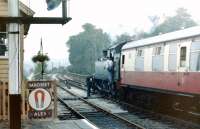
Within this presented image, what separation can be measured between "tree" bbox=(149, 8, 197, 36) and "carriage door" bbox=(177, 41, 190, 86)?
4405 cm

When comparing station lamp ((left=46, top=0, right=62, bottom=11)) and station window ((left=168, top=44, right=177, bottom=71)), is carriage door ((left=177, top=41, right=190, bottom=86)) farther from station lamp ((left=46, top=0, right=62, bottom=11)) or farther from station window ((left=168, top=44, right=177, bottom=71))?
station lamp ((left=46, top=0, right=62, bottom=11))

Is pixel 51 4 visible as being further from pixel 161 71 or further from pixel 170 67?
pixel 161 71

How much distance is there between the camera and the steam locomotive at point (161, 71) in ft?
49.5

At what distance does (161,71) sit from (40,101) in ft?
23.1

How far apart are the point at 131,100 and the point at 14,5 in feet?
48.8

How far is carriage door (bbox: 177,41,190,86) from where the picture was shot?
15.4 meters

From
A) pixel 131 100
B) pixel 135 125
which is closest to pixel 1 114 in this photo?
pixel 135 125

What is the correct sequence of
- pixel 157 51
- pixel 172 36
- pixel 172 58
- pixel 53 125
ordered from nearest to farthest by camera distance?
pixel 53 125 → pixel 172 58 → pixel 172 36 → pixel 157 51

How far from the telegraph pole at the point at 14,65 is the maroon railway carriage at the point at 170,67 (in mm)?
6492

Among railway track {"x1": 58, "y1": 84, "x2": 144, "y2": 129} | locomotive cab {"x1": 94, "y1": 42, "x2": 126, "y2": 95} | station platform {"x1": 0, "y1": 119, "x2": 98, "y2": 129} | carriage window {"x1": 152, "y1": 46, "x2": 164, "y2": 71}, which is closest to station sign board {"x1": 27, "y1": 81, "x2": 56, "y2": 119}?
station platform {"x1": 0, "y1": 119, "x2": 98, "y2": 129}

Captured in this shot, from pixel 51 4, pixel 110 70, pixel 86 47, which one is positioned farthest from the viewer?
pixel 86 47

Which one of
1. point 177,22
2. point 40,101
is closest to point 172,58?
point 40,101

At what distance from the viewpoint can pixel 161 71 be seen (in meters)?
17.8

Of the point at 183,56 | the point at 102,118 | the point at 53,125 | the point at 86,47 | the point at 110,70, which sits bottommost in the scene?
the point at 102,118
